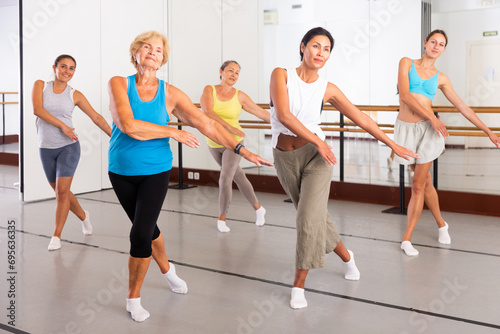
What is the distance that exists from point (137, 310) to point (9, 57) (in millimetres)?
12338

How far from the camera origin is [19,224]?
6.05 m

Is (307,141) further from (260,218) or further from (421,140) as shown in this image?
(260,218)

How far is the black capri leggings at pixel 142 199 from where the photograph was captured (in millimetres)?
3236

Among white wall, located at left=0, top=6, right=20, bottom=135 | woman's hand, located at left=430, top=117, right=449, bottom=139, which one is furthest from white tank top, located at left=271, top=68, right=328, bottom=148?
white wall, located at left=0, top=6, right=20, bottom=135

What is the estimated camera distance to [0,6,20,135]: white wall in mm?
14016

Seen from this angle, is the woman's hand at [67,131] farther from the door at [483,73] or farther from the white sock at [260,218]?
the door at [483,73]

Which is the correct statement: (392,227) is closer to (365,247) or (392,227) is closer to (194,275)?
(365,247)

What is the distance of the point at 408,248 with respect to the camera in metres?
4.72

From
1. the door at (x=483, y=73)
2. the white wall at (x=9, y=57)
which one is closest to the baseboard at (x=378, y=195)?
the door at (x=483, y=73)

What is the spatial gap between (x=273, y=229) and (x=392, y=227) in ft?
3.63

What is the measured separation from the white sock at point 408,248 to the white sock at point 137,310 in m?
2.21

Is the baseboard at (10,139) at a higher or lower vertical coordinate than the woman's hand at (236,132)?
higher

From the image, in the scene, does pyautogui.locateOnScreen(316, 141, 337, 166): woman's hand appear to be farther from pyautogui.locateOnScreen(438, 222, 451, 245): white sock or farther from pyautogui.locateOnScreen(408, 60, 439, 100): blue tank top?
pyautogui.locateOnScreen(438, 222, 451, 245): white sock

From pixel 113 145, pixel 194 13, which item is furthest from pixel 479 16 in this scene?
pixel 113 145
